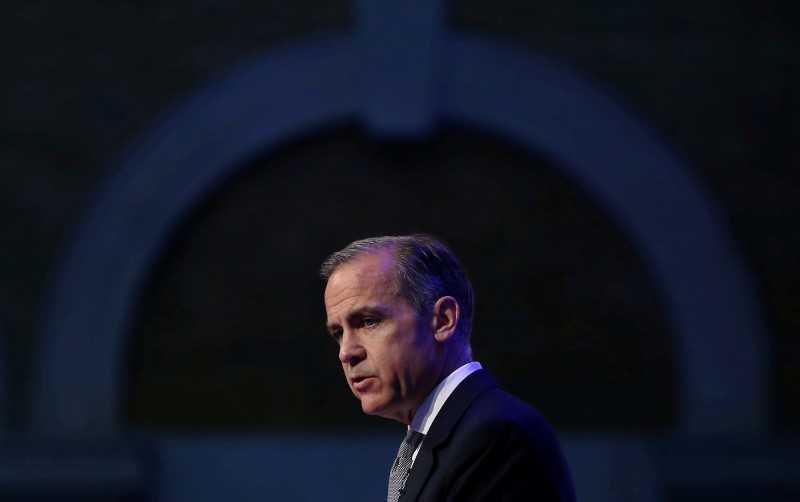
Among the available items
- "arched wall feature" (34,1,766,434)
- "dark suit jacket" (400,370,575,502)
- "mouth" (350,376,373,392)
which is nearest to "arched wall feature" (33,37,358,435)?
"arched wall feature" (34,1,766,434)

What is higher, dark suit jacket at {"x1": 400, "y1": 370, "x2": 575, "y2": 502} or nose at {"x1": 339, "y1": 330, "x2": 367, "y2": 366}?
nose at {"x1": 339, "y1": 330, "x2": 367, "y2": 366}

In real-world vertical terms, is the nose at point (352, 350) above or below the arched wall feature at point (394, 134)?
below

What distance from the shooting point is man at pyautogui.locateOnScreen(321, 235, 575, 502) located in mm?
1907

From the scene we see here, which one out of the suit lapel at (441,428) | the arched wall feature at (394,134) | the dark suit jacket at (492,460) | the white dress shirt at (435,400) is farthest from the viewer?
the arched wall feature at (394,134)

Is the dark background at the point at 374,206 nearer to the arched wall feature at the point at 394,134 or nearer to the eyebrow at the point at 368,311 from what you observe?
the arched wall feature at the point at 394,134

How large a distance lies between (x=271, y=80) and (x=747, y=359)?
2.68 m

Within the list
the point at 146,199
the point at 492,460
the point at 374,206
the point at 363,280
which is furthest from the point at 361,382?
the point at 146,199

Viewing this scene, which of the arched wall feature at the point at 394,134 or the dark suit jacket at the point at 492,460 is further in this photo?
the arched wall feature at the point at 394,134

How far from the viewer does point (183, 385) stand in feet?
19.7

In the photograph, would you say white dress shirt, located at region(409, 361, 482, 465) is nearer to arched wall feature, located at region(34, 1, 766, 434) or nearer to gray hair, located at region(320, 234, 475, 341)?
gray hair, located at region(320, 234, 475, 341)

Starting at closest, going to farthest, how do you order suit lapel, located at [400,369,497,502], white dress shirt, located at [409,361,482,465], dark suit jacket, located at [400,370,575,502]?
dark suit jacket, located at [400,370,575,502]
suit lapel, located at [400,369,497,502]
white dress shirt, located at [409,361,482,465]

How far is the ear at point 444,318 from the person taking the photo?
2.06 m

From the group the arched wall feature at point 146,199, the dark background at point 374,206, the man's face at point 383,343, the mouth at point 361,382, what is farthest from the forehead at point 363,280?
the arched wall feature at point 146,199

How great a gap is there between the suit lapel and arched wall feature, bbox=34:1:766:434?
4.08 metres
